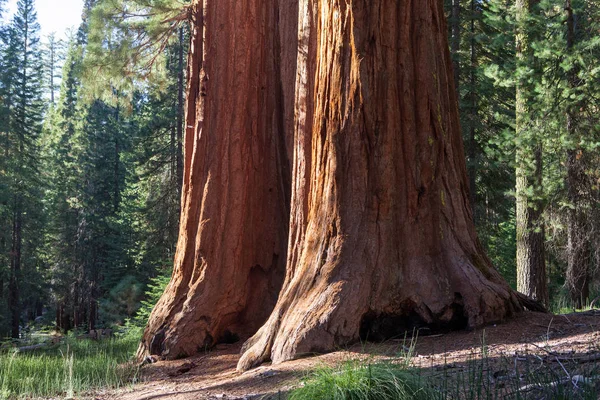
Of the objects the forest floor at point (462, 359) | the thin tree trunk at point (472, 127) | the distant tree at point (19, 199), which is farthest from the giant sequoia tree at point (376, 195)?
the distant tree at point (19, 199)

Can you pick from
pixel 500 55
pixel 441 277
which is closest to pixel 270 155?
pixel 441 277

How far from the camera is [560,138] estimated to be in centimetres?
1298

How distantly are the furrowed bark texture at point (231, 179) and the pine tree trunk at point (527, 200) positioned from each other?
6.40 metres

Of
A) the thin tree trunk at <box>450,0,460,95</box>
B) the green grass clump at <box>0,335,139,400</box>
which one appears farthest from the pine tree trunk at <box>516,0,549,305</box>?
the green grass clump at <box>0,335,139,400</box>

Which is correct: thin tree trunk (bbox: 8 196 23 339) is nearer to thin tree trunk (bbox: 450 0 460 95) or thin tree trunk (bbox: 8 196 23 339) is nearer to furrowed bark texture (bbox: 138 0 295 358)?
thin tree trunk (bbox: 450 0 460 95)

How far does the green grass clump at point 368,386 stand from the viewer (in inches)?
140

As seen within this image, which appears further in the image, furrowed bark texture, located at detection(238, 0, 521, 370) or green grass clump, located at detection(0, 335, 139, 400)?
green grass clump, located at detection(0, 335, 139, 400)

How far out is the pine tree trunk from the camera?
13570mm

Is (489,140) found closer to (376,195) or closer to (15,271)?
(376,195)

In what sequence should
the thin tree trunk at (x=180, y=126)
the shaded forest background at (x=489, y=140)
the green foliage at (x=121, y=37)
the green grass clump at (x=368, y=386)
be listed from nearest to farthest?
1. the green grass clump at (x=368, y=386)
2. the green foliage at (x=121, y=37)
3. the shaded forest background at (x=489, y=140)
4. the thin tree trunk at (x=180, y=126)

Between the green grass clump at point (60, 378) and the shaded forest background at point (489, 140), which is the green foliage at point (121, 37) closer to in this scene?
the shaded forest background at point (489, 140)

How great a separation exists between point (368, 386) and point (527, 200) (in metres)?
11.5

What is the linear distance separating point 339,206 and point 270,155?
11.3 feet

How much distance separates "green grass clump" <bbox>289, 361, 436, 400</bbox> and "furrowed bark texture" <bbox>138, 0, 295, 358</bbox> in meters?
5.23
